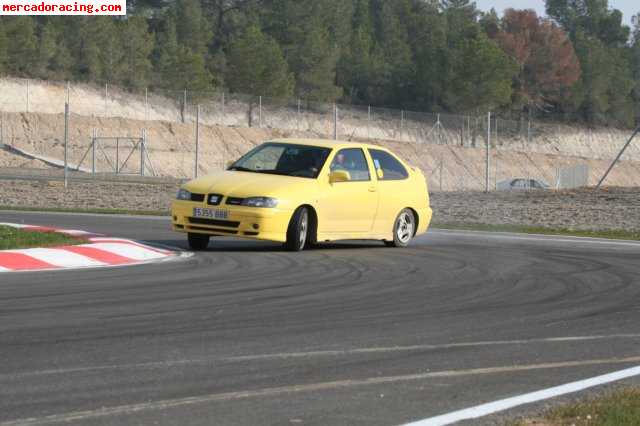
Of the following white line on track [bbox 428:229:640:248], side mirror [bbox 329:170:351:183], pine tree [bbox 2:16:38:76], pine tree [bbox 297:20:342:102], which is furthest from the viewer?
pine tree [bbox 297:20:342:102]

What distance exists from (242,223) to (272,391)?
9.07 metres

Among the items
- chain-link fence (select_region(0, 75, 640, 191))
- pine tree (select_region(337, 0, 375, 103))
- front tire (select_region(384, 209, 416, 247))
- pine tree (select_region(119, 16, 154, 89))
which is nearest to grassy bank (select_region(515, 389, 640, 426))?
front tire (select_region(384, 209, 416, 247))

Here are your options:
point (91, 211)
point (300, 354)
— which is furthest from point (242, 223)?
point (91, 211)

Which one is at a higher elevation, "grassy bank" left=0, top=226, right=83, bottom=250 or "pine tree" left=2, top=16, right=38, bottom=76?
"pine tree" left=2, top=16, right=38, bottom=76

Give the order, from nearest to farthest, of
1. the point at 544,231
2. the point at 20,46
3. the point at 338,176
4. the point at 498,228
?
the point at 338,176 → the point at 544,231 → the point at 498,228 → the point at 20,46

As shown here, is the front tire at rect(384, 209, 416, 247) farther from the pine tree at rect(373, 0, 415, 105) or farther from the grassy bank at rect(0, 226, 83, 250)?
the pine tree at rect(373, 0, 415, 105)

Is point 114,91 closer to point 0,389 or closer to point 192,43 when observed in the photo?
point 192,43

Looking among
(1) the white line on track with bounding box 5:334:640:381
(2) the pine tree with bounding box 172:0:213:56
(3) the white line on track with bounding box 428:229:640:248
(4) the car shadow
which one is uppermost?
(2) the pine tree with bounding box 172:0:213:56

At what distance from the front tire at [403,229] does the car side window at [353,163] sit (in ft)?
2.93

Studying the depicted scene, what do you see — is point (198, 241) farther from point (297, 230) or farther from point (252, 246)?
point (297, 230)

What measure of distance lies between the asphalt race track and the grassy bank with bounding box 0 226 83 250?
1.77m

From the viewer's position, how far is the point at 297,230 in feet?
52.0

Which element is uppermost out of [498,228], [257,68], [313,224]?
[257,68]

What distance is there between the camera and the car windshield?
16562mm
